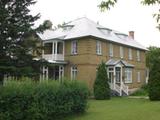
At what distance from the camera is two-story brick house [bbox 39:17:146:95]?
32.5m

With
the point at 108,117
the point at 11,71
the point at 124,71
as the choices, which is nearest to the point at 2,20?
the point at 11,71

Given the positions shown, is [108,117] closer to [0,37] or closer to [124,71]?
[0,37]

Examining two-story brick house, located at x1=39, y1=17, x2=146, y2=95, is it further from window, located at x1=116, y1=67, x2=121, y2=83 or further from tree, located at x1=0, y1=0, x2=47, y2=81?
tree, located at x1=0, y1=0, x2=47, y2=81

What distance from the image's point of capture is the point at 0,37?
68.6 ft

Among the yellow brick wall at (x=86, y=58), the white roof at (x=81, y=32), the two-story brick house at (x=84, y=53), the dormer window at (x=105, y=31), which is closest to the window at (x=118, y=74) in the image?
the two-story brick house at (x=84, y=53)

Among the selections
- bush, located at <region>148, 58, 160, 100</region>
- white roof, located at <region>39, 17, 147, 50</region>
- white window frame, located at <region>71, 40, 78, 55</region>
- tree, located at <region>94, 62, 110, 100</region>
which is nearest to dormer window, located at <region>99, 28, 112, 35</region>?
white roof, located at <region>39, 17, 147, 50</region>

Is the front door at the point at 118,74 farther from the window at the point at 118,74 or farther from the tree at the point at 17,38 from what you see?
the tree at the point at 17,38

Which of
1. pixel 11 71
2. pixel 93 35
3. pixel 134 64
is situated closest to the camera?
pixel 11 71

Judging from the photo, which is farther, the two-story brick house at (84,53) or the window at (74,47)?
the window at (74,47)

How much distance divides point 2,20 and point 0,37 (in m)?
1.22

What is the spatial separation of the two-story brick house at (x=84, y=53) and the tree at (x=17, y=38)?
8517mm

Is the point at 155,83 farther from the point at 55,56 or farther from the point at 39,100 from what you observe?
the point at 39,100

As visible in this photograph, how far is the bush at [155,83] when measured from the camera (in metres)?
26.2

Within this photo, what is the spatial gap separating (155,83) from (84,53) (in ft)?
29.3
